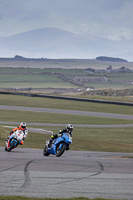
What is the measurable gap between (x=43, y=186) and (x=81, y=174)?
321 centimetres

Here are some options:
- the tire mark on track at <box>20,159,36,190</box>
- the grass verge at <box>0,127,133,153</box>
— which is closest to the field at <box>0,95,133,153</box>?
the grass verge at <box>0,127,133,153</box>

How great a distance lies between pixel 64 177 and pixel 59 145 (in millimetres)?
6910

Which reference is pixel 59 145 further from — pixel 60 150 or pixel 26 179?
pixel 26 179

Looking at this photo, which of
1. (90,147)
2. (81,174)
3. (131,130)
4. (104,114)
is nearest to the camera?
(81,174)

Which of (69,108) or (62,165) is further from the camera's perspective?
(69,108)

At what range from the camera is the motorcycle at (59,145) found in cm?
2511

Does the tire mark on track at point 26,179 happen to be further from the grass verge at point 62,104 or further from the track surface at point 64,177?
the grass verge at point 62,104

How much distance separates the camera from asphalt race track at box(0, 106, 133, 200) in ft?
52.5

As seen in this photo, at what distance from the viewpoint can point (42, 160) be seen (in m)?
23.7

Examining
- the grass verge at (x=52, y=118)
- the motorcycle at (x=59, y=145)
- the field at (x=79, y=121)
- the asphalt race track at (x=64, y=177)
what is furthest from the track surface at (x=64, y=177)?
the grass verge at (x=52, y=118)

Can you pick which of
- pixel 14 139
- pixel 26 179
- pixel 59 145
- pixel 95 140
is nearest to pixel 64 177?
pixel 26 179

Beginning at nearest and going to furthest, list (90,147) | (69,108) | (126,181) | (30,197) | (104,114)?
(30,197) < (126,181) < (90,147) < (104,114) < (69,108)

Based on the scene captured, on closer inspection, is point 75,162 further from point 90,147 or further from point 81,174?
point 90,147

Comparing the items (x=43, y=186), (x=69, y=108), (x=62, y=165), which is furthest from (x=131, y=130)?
(x=43, y=186)
